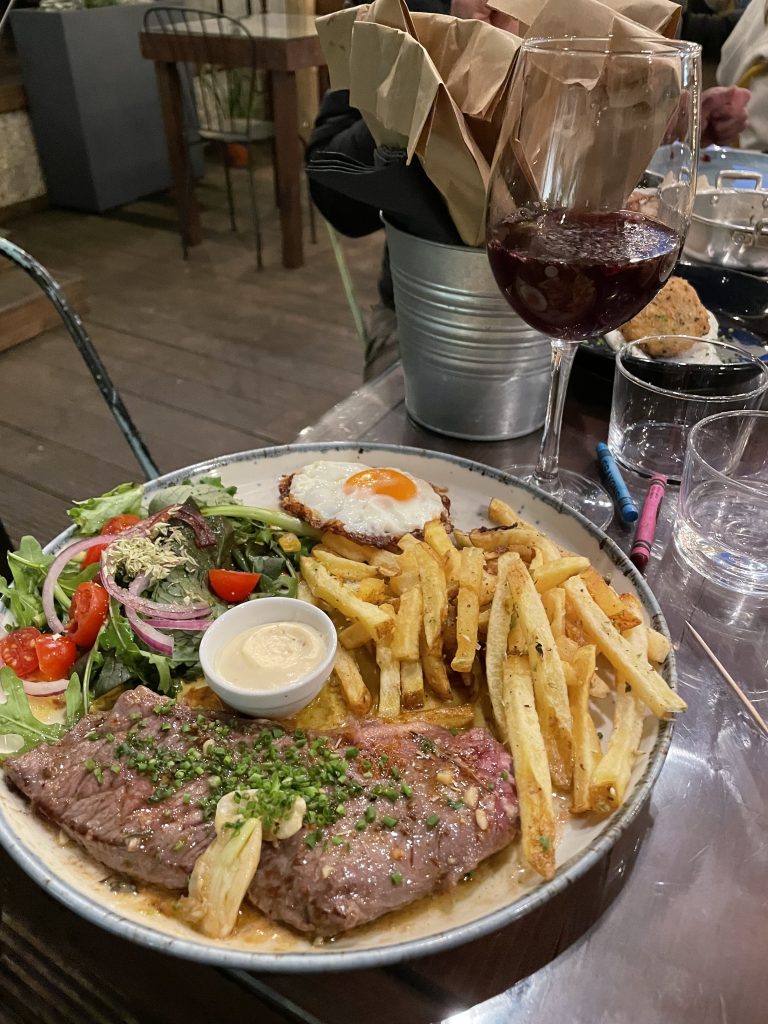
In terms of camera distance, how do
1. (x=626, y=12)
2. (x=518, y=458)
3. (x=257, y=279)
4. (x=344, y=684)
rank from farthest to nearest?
(x=257, y=279) → (x=518, y=458) → (x=626, y=12) → (x=344, y=684)

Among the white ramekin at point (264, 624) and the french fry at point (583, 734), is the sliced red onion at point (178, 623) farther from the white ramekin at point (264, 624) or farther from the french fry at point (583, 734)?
the french fry at point (583, 734)

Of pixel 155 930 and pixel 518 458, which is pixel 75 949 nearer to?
pixel 155 930

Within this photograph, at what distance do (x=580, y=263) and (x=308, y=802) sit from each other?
1194 millimetres

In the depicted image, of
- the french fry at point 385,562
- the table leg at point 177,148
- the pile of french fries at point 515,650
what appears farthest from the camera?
the table leg at point 177,148

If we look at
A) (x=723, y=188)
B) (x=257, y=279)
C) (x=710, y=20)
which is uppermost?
(x=710, y=20)

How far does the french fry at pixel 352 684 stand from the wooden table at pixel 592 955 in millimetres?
502

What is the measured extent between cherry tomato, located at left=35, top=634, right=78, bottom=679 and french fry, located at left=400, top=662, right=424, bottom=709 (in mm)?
749

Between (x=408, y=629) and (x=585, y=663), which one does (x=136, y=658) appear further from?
(x=585, y=663)

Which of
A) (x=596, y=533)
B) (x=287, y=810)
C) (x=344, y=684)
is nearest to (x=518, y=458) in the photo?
(x=596, y=533)

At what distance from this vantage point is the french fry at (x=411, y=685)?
158 cm

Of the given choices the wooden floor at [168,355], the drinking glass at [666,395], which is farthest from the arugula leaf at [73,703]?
the wooden floor at [168,355]

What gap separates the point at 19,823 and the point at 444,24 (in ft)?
6.29

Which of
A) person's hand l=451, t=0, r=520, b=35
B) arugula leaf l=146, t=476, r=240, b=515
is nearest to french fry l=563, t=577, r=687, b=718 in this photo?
arugula leaf l=146, t=476, r=240, b=515

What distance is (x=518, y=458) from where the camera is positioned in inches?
91.4
